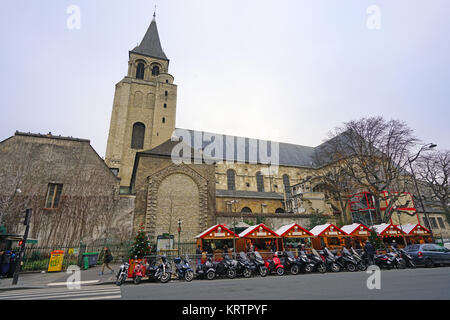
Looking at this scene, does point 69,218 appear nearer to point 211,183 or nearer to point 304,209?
point 211,183

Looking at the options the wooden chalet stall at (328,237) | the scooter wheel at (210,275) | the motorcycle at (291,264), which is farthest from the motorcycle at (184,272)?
the wooden chalet stall at (328,237)

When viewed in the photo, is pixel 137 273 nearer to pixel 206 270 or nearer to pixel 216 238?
pixel 206 270

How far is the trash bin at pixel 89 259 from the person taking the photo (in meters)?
14.4

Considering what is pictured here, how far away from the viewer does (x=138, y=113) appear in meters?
33.2

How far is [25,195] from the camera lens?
17.6 metres

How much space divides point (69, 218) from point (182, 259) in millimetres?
12173

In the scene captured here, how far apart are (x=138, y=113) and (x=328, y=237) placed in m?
28.6

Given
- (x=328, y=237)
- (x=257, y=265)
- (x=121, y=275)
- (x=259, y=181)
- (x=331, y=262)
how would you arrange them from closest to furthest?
(x=121, y=275), (x=257, y=265), (x=331, y=262), (x=328, y=237), (x=259, y=181)

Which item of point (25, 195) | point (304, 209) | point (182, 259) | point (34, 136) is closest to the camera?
point (182, 259)

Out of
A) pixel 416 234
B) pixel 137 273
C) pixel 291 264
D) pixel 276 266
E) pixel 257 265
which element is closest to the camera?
pixel 137 273

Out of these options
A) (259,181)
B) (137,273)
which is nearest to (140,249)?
(137,273)

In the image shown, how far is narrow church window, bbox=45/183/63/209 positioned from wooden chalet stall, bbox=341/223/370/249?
23170 millimetres
